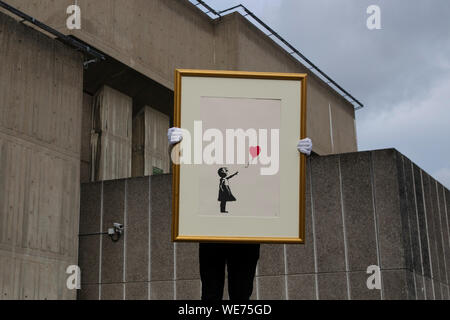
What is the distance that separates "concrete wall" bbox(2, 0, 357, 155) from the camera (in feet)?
62.5

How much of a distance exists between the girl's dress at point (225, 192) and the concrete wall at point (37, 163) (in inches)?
429

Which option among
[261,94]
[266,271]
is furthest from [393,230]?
[261,94]

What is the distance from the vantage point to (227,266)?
15.6 feet

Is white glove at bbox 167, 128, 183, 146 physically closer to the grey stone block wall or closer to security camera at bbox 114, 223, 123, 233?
the grey stone block wall

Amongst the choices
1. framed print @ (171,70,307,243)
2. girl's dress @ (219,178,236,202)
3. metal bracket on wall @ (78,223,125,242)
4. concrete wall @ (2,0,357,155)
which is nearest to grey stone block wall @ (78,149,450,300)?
metal bracket on wall @ (78,223,125,242)

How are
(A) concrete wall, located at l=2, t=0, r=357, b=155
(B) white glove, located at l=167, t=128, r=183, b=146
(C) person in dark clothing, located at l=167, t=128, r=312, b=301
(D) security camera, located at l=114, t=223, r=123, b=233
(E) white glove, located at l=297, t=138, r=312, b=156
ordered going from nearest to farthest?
(C) person in dark clothing, located at l=167, t=128, r=312, b=301, (B) white glove, located at l=167, t=128, r=183, b=146, (E) white glove, located at l=297, t=138, r=312, b=156, (D) security camera, located at l=114, t=223, r=123, b=233, (A) concrete wall, located at l=2, t=0, r=357, b=155

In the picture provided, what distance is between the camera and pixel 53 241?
16.2 meters

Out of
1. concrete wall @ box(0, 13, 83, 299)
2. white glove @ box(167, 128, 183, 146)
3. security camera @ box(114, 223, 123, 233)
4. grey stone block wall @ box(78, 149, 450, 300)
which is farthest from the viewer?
security camera @ box(114, 223, 123, 233)

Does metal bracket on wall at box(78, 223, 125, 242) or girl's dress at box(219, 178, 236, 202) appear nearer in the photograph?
girl's dress at box(219, 178, 236, 202)

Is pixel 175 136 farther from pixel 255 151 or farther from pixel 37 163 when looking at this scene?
pixel 37 163

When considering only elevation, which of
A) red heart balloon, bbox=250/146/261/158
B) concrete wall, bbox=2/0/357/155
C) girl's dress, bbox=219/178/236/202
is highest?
concrete wall, bbox=2/0/357/155

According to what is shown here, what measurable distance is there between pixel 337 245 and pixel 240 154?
1011 cm

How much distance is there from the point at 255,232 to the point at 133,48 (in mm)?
16498

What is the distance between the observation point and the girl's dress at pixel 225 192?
5.02m
